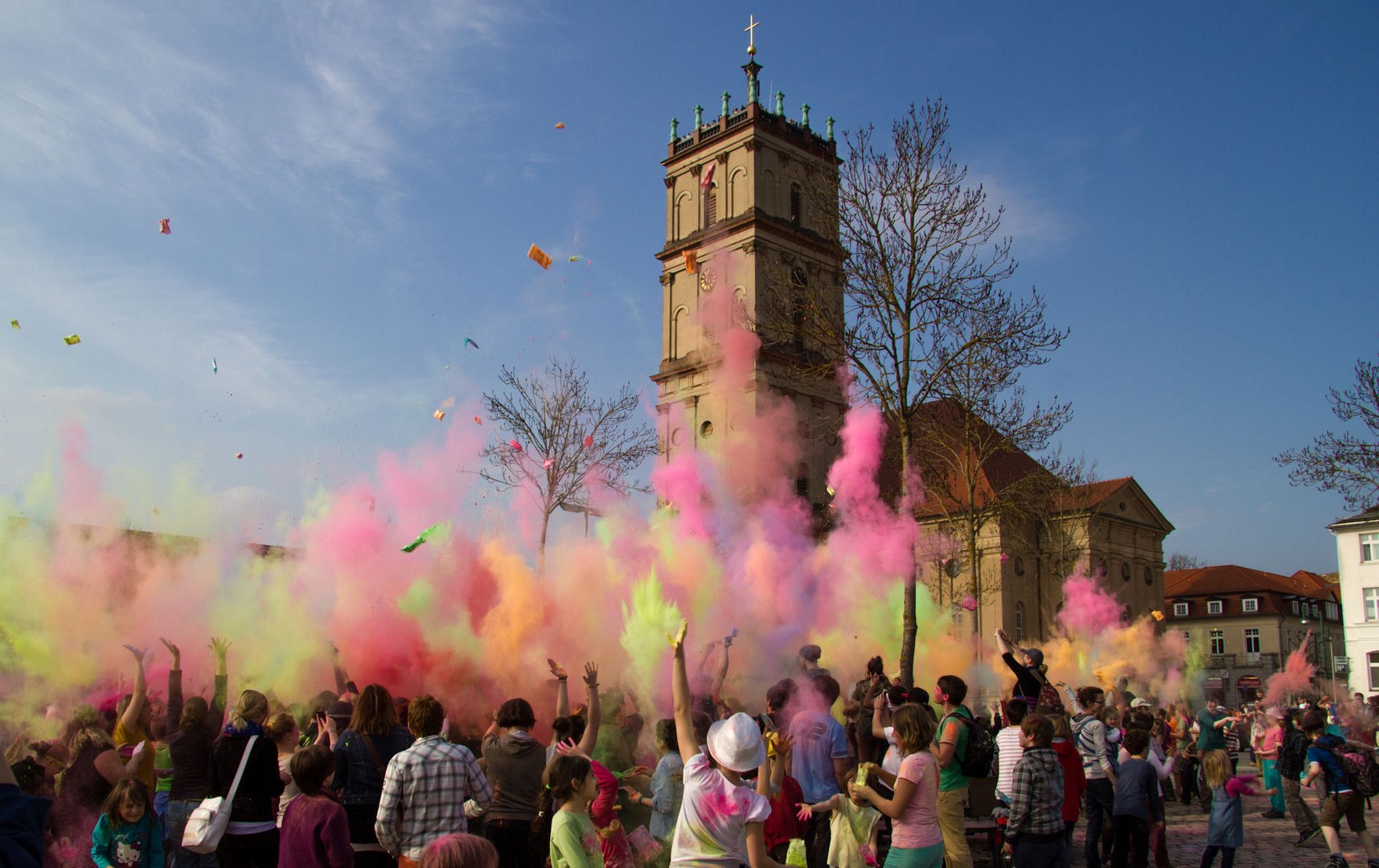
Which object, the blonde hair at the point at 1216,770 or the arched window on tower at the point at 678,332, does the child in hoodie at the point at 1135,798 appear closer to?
the blonde hair at the point at 1216,770

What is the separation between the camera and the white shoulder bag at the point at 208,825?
213 inches

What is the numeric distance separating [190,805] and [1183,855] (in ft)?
35.2

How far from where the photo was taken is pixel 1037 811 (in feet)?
23.5

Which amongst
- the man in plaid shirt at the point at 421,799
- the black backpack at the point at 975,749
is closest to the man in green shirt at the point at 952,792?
the black backpack at the point at 975,749

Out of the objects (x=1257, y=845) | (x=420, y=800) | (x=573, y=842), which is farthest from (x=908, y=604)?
(x=573, y=842)

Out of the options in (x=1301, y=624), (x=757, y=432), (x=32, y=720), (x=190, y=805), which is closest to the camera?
(x=190, y=805)

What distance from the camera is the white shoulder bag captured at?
5.42m

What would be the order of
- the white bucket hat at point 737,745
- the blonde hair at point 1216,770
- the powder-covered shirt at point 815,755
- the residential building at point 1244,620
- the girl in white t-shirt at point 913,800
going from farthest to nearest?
1. the residential building at point 1244,620
2. the blonde hair at point 1216,770
3. the powder-covered shirt at point 815,755
4. the girl in white t-shirt at point 913,800
5. the white bucket hat at point 737,745

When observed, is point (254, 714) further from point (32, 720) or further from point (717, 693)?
point (32, 720)

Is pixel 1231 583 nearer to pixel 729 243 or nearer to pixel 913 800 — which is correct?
pixel 729 243

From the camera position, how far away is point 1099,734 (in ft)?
32.2

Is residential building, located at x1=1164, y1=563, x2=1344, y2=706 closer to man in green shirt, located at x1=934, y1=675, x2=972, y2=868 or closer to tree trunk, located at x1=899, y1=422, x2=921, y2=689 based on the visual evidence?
tree trunk, located at x1=899, y1=422, x2=921, y2=689

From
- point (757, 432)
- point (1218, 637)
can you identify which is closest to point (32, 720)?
point (757, 432)

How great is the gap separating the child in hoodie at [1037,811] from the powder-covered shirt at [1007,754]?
1.04 meters
